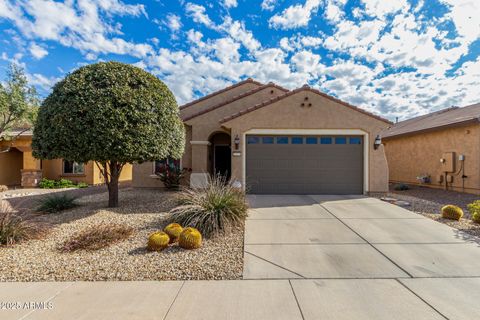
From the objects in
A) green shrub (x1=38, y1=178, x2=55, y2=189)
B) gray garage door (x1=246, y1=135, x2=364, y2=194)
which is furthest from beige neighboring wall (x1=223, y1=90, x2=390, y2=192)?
green shrub (x1=38, y1=178, x2=55, y2=189)

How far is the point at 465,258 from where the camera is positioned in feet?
15.7

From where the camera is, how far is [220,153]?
1455 cm

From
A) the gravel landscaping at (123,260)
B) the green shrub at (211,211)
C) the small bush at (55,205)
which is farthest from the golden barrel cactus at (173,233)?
the small bush at (55,205)

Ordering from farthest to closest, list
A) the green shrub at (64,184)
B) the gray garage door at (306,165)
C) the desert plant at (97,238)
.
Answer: the green shrub at (64,184) → the gray garage door at (306,165) → the desert plant at (97,238)

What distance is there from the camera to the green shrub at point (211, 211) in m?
5.98

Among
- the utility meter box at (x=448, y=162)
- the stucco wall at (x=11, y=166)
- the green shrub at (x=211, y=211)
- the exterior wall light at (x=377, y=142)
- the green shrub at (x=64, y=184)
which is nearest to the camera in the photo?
the green shrub at (x=211, y=211)

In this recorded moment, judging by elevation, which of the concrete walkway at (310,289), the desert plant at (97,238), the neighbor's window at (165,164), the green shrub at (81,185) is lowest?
the concrete walkway at (310,289)

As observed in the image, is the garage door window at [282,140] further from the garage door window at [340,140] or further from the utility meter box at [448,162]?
the utility meter box at [448,162]

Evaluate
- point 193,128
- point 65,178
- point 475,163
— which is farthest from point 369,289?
point 65,178

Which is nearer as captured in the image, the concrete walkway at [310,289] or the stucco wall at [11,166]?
the concrete walkway at [310,289]

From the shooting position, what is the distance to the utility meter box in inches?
485

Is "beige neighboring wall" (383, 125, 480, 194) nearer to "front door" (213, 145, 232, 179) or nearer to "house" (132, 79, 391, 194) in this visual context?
"house" (132, 79, 391, 194)

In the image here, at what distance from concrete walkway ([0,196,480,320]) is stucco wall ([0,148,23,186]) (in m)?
17.8

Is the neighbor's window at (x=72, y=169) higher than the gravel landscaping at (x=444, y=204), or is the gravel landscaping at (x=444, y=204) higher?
the neighbor's window at (x=72, y=169)
